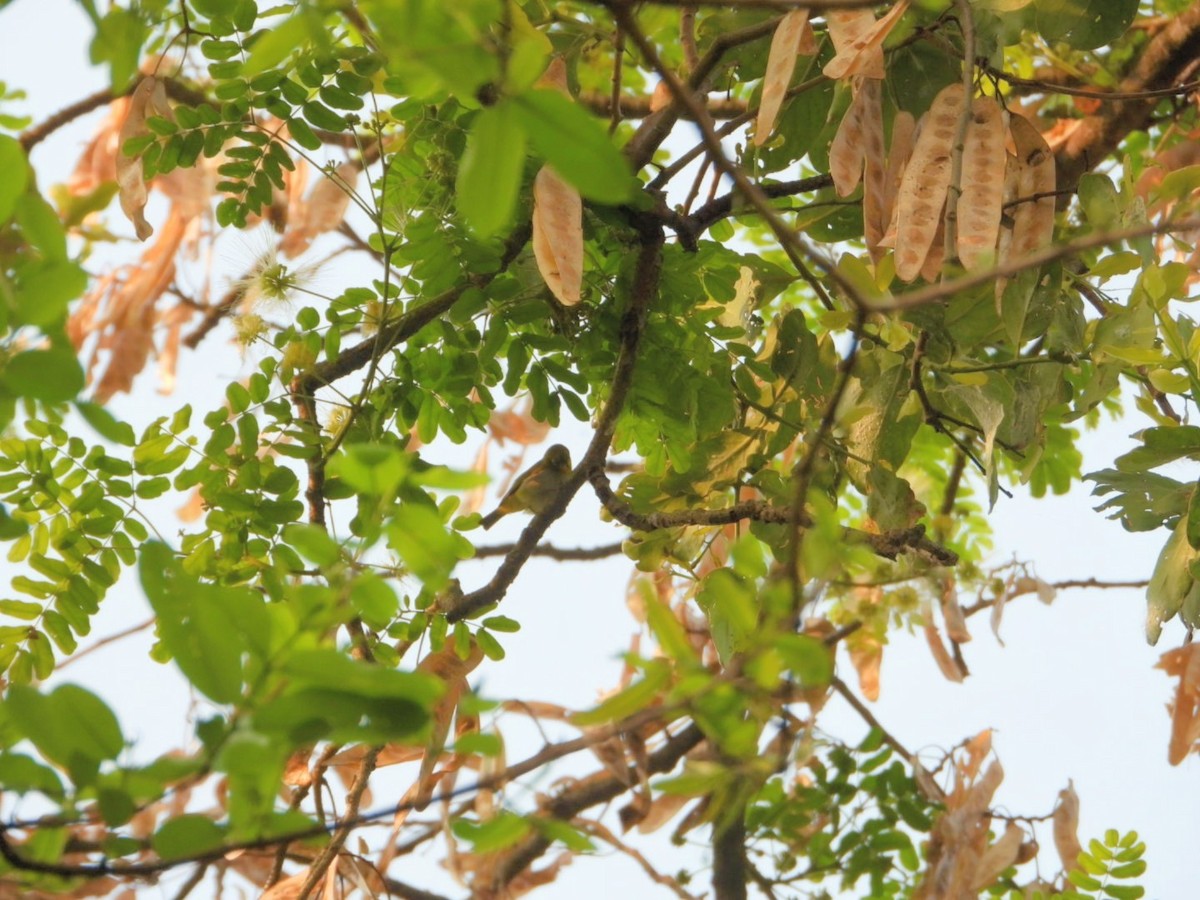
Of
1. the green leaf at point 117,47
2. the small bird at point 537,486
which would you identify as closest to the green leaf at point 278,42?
the green leaf at point 117,47

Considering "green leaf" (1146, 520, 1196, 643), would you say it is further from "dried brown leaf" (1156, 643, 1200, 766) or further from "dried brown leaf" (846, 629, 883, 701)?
"dried brown leaf" (846, 629, 883, 701)

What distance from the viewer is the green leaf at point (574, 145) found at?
0.38m

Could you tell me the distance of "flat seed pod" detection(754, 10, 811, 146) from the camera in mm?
753

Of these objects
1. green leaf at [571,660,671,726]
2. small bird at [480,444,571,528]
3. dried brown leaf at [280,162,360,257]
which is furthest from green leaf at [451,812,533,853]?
dried brown leaf at [280,162,360,257]

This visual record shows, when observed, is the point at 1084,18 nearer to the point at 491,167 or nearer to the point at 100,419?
the point at 491,167

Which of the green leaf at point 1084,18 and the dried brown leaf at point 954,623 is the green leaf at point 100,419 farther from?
the dried brown leaf at point 954,623

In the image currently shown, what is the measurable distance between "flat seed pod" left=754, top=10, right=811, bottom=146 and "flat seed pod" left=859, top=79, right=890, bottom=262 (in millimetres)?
96

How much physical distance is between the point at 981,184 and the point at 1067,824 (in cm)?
75


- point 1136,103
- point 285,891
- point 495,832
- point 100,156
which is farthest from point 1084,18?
point 100,156

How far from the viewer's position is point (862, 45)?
0.75m

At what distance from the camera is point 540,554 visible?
1.52 m

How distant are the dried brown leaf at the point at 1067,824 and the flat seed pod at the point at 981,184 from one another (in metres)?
0.71

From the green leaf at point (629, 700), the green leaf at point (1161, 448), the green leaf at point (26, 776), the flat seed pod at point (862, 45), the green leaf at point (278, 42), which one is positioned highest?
the flat seed pod at point (862, 45)

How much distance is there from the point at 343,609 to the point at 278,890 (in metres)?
0.57
